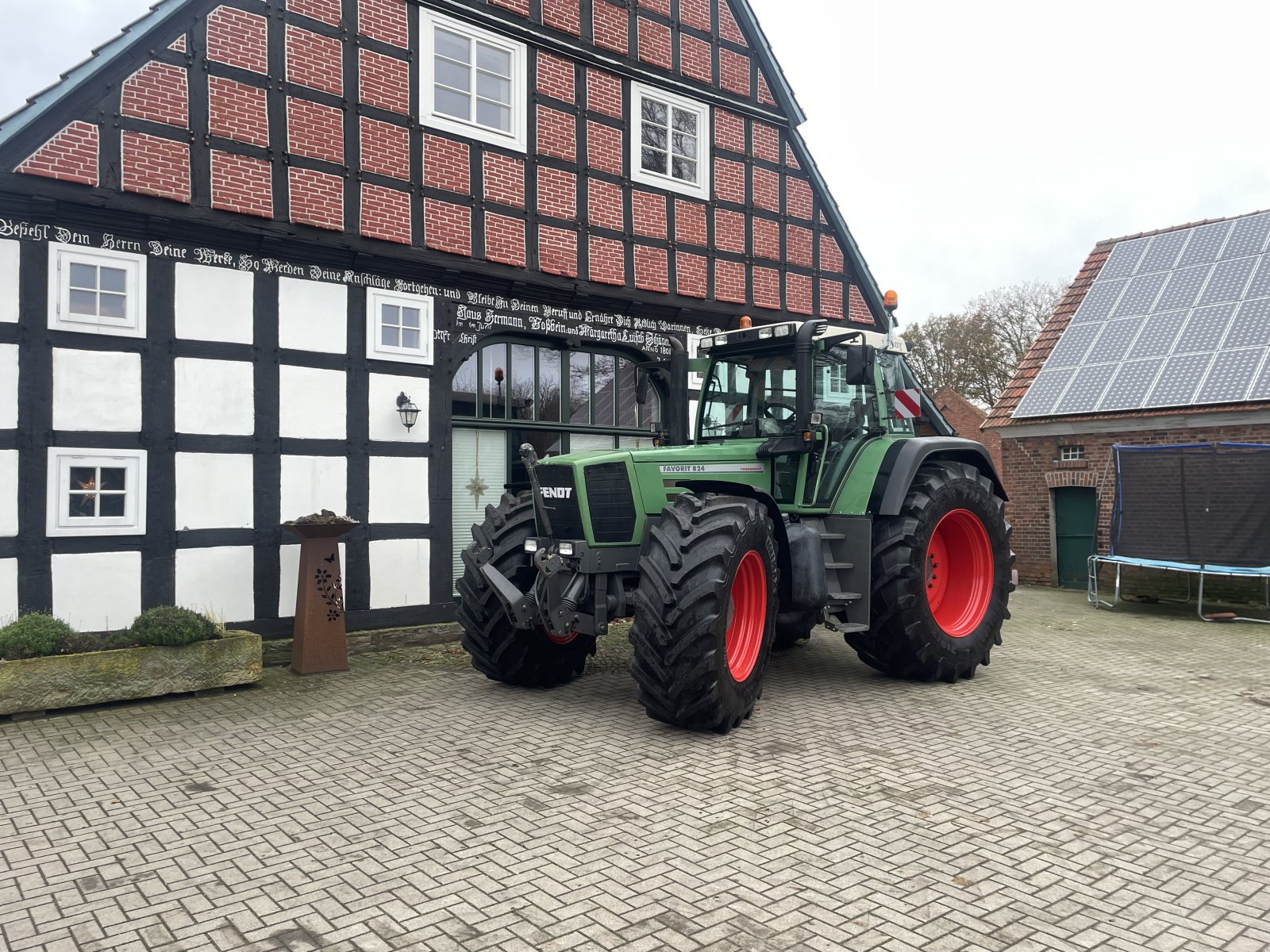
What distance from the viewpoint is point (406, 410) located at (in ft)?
29.4

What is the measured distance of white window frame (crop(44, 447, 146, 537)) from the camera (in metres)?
7.07

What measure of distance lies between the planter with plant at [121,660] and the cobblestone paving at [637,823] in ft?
0.66

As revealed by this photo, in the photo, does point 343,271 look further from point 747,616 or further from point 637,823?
point 637,823

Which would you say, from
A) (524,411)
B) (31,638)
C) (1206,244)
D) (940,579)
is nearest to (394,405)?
(524,411)

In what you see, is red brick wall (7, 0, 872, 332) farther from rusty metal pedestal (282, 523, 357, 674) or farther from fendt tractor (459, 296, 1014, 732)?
fendt tractor (459, 296, 1014, 732)

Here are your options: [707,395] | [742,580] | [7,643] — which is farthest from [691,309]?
[7,643]

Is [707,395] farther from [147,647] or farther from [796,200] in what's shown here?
[796,200]

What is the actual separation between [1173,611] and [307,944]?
11998 millimetres

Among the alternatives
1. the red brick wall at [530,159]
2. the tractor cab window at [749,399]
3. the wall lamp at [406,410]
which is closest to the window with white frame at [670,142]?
the red brick wall at [530,159]

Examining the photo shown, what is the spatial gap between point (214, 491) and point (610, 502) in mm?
4057

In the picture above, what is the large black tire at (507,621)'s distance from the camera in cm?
641

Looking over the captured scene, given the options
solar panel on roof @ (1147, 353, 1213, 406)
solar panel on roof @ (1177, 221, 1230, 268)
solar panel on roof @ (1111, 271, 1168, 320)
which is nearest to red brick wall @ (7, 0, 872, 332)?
solar panel on roof @ (1147, 353, 1213, 406)

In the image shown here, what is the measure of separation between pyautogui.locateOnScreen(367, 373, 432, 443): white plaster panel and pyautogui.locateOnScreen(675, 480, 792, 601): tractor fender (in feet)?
13.0

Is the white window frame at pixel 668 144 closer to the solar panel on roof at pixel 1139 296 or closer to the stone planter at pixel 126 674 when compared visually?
the stone planter at pixel 126 674
